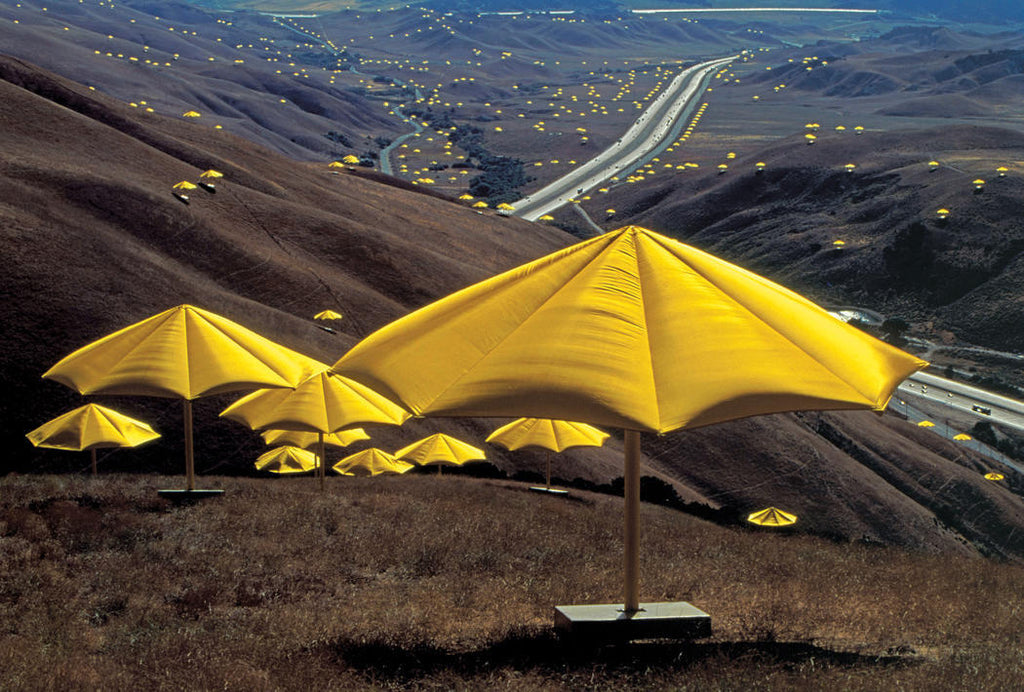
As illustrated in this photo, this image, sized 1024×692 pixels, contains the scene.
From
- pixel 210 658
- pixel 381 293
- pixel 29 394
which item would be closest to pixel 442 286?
pixel 381 293

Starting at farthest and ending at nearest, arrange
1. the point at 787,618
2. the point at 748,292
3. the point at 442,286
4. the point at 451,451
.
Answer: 1. the point at 442,286
2. the point at 451,451
3. the point at 787,618
4. the point at 748,292

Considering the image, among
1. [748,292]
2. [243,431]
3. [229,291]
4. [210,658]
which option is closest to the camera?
[210,658]

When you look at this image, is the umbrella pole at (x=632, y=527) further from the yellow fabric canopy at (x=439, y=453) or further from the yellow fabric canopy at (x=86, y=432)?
the yellow fabric canopy at (x=439, y=453)

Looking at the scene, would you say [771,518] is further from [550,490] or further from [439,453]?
[439,453]

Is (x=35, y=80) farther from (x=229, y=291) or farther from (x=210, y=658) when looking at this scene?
(x=210, y=658)

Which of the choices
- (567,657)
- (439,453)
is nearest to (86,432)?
(439,453)
